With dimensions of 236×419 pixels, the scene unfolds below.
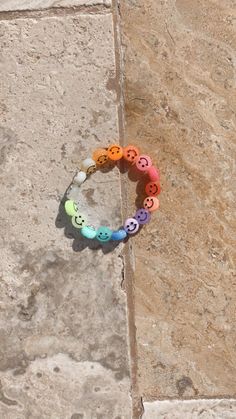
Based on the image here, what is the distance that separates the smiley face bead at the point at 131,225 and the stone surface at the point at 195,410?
1.35ft

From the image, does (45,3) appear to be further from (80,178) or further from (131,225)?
(131,225)

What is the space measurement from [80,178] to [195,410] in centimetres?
60

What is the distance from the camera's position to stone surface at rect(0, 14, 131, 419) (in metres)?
1.57

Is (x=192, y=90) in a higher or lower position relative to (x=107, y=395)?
higher

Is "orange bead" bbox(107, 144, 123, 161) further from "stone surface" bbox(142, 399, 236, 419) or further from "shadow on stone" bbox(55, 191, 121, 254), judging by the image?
"stone surface" bbox(142, 399, 236, 419)

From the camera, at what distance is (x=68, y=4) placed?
161cm

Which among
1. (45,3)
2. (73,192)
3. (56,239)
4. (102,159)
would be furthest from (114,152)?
(45,3)

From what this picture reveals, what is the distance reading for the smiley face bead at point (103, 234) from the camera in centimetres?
155

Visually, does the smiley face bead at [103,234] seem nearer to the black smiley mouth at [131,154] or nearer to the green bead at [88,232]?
the green bead at [88,232]

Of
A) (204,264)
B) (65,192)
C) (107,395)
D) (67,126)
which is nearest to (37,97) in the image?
(67,126)

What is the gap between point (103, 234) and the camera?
155cm

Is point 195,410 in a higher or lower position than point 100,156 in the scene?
lower

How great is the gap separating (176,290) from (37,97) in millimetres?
564

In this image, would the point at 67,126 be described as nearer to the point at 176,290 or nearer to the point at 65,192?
the point at 65,192
